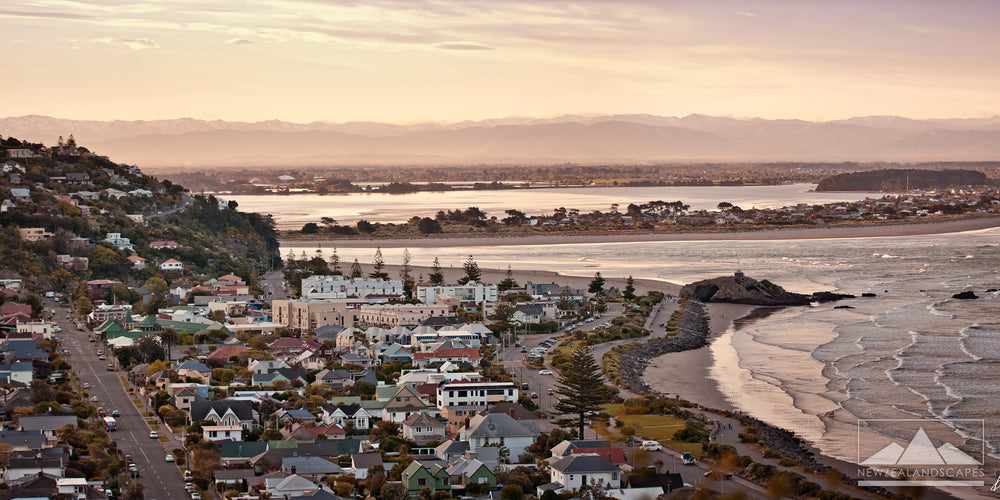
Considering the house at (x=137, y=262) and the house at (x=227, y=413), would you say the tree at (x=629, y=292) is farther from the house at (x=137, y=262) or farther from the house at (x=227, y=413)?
the house at (x=227, y=413)

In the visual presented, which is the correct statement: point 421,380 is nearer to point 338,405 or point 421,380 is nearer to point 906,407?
point 338,405

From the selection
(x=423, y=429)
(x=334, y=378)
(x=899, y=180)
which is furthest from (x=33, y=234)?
(x=899, y=180)

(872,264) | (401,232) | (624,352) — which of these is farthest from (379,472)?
(401,232)

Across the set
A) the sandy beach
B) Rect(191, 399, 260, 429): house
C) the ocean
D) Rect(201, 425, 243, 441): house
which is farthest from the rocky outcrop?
Rect(201, 425, 243, 441): house

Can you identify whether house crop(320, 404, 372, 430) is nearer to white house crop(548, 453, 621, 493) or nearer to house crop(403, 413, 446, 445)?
house crop(403, 413, 446, 445)

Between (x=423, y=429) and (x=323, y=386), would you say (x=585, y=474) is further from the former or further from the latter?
(x=323, y=386)

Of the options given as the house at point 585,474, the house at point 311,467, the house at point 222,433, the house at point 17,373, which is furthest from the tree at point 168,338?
the house at point 585,474
